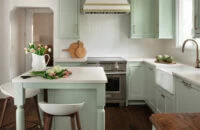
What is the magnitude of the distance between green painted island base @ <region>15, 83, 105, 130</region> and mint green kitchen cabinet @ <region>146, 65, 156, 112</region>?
1.64m

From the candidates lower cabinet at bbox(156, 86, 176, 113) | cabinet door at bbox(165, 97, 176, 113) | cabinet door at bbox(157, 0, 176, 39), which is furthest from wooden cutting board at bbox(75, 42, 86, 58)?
cabinet door at bbox(165, 97, 176, 113)

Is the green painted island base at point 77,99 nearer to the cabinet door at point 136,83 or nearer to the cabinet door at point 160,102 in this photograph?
the cabinet door at point 160,102

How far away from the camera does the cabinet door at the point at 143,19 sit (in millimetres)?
4637

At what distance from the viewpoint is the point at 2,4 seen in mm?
4809

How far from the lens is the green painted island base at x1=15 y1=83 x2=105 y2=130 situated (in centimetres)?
228

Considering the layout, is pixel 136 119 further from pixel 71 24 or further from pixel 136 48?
pixel 71 24

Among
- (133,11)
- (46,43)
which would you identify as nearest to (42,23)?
(46,43)

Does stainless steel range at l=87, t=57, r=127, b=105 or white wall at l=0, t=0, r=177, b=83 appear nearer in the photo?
stainless steel range at l=87, t=57, r=127, b=105

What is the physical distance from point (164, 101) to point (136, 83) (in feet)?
4.35

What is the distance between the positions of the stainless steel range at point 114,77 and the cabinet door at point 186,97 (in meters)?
1.78

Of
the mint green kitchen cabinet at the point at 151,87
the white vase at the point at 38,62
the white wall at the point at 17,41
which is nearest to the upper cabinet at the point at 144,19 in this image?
the mint green kitchen cabinet at the point at 151,87

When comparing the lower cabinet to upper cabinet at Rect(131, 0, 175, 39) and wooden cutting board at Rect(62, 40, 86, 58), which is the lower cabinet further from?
wooden cutting board at Rect(62, 40, 86, 58)

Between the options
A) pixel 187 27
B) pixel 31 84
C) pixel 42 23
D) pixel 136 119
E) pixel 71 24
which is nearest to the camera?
pixel 31 84

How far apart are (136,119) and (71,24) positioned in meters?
2.34
